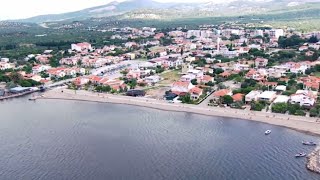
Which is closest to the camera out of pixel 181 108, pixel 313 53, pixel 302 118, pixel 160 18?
pixel 302 118

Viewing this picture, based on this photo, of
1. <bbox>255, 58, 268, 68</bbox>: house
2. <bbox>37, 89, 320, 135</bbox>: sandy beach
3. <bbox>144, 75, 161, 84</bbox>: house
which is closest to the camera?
<bbox>37, 89, 320, 135</bbox>: sandy beach

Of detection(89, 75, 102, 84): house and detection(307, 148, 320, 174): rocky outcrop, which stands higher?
detection(89, 75, 102, 84): house

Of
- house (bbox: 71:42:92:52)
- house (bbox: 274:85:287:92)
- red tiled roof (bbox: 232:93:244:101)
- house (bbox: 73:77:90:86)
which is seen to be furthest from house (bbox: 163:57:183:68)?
house (bbox: 71:42:92:52)

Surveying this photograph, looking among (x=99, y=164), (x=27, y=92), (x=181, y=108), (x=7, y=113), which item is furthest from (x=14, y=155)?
(x=27, y=92)

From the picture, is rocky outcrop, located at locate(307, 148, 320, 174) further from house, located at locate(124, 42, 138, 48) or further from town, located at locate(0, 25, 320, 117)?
house, located at locate(124, 42, 138, 48)

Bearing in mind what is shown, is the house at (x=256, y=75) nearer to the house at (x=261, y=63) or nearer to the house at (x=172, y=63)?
the house at (x=261, y=63)

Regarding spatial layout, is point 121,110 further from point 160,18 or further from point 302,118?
point 160,18

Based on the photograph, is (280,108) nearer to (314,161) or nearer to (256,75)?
(314,161)
